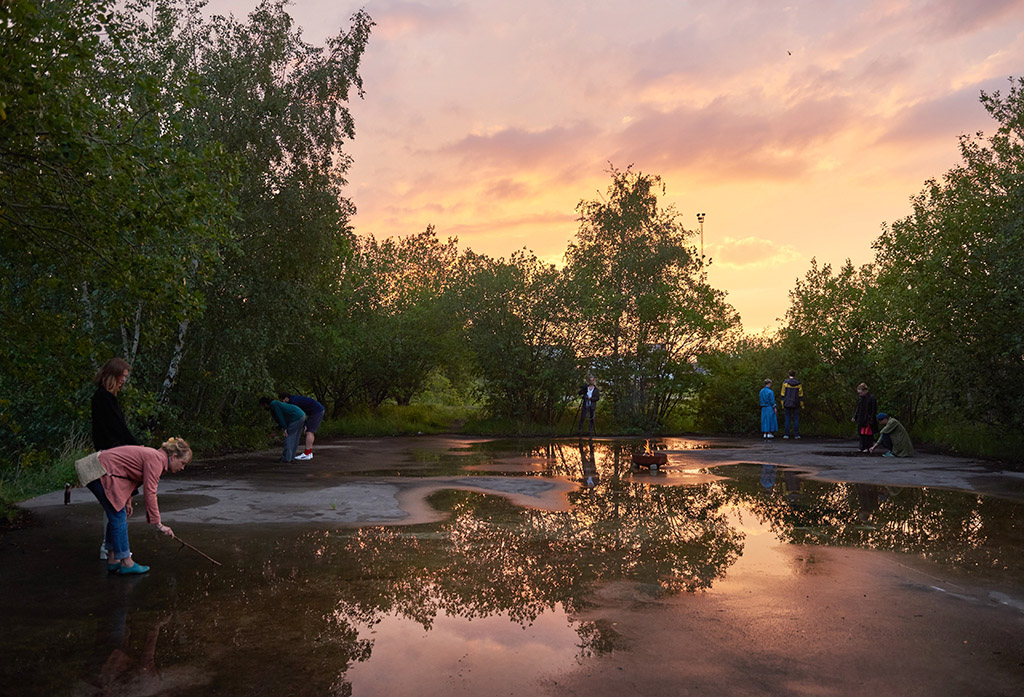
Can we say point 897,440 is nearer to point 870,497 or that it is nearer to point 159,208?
point 870,497

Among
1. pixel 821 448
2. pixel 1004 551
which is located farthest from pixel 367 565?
pixel 821 448

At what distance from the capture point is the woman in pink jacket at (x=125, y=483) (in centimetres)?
686

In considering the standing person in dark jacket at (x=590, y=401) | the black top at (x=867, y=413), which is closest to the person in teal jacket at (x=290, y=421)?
the standing person in dark jacket at (x=590, y=401)

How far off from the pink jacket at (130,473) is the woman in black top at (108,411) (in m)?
0.13

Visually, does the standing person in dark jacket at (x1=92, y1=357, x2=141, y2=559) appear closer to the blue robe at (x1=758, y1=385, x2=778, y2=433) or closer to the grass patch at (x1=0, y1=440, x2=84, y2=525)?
the grass patch at (x1=0, y1=440, x2=84, y2=525)

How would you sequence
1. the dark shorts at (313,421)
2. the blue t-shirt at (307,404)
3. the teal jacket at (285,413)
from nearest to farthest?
the teal jacket at (285,413) < the blue t-shirt at (307,404) < the dark shorts at (313,421)

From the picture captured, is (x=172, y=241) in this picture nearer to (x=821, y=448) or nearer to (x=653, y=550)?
(x=653, y=550)

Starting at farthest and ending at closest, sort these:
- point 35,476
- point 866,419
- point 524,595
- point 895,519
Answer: point 866,419
point 35,476
point 895,519
point 524,595

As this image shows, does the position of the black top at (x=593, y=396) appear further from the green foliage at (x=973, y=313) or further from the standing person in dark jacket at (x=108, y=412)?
the standing person in dark jacket at (x=108, y=412)

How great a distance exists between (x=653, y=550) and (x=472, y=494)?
4.53 m

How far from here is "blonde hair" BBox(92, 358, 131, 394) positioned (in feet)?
23.2

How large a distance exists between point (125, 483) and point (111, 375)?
39.0 inches

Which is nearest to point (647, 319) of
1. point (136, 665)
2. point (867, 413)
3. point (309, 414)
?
point (867, 413)

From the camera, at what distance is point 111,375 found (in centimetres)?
712
